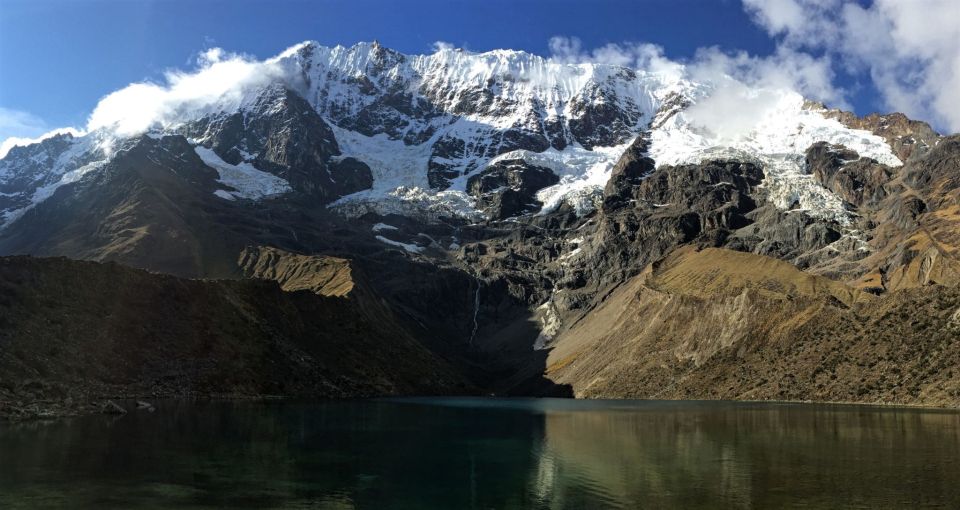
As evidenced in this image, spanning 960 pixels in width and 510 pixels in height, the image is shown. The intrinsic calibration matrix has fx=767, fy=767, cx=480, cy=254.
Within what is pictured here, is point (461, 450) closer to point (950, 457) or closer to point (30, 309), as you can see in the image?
point (950, 457)

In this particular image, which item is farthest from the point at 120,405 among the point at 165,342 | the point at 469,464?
the point at 469,464

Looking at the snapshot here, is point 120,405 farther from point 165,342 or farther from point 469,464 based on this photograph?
point 469,464

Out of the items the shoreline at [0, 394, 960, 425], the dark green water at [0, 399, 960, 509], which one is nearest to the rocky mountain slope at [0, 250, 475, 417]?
the shoreline at [0, 394, 960, 425]

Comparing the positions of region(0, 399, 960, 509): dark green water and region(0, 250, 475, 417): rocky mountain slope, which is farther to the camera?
region(0, 250, 475, 417): rocky mountain slope

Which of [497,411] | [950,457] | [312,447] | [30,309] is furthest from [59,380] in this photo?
[950,457]

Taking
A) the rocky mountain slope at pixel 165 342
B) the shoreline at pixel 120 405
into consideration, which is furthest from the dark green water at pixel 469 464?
the rocky mountain slope at pixel 165 342

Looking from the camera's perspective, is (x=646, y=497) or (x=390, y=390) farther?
(x=390, y=390)

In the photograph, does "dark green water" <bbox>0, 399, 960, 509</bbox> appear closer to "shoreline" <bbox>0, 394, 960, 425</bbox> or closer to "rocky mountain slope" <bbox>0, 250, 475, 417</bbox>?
"shoreline" <bbox>0, 394, 960, 425</bbox>

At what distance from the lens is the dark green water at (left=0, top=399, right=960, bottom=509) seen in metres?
41.1

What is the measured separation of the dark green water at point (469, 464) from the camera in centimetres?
4109

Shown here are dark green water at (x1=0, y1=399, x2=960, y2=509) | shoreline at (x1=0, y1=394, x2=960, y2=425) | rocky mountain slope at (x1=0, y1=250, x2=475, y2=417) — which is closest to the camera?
dark green water at (x1=0, y1=399, x2=960, y2=509)

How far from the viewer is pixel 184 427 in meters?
72.4

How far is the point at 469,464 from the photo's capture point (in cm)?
5684

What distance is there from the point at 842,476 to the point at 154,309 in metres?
109
